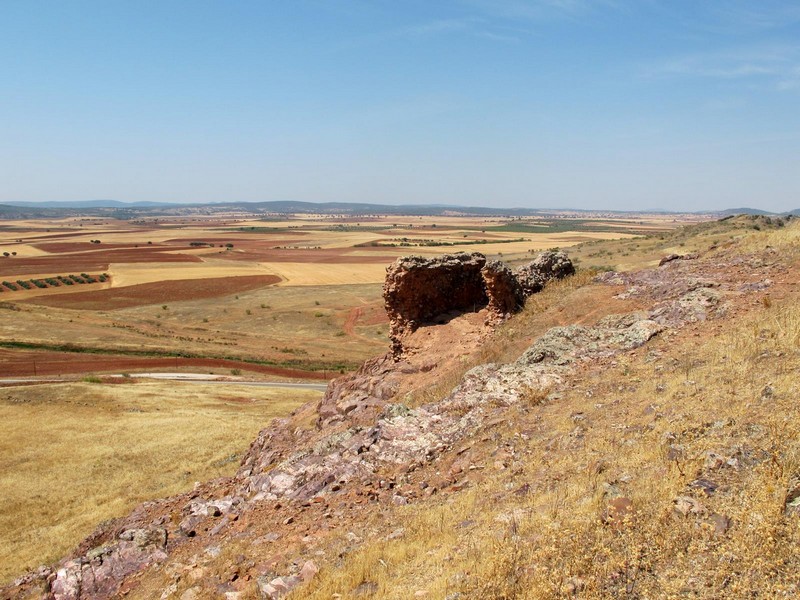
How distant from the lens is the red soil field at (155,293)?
79.7 m

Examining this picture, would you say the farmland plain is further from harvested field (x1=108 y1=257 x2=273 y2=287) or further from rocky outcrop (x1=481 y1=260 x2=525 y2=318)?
rocky outcrop (x1=481 y1=260 x2=525 y2=318)

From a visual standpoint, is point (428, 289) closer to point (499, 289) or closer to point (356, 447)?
point (499, 289)

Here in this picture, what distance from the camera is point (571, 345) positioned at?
1447 cm

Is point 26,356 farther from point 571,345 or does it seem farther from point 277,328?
point 571,345

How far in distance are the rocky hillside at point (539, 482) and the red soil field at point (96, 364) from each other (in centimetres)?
3293

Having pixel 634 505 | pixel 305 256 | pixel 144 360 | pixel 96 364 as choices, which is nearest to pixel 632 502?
pixel 634 505

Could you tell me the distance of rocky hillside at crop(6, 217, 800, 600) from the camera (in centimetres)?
600

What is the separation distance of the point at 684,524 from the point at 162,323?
71177 millimetres

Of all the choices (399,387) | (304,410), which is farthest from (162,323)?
(399,387)

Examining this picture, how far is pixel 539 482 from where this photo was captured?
27.2 ft

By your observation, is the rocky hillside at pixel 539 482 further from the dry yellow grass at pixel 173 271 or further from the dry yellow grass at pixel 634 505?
the dry yellow grass at pixel 173 271

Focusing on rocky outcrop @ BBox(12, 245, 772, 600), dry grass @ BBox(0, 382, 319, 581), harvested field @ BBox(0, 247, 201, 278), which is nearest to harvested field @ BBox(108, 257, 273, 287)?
harvested field @ BBox(0, 247, 201, 278)

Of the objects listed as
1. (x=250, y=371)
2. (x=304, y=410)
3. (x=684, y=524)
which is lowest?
(x=250, y=371)

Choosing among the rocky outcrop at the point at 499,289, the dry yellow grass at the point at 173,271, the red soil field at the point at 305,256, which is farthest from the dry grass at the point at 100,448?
the red soil field at the point at 305,256
